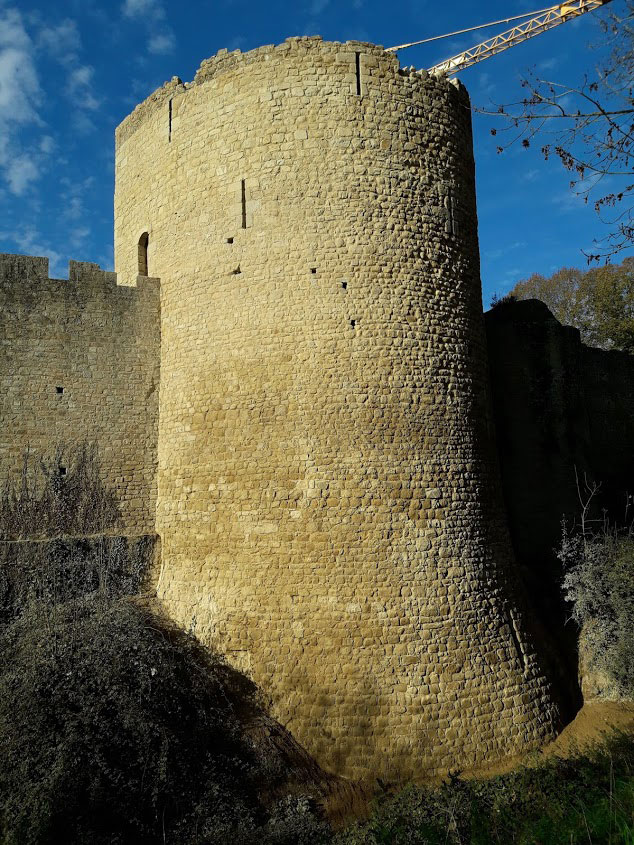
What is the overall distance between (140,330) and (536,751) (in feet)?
26.3

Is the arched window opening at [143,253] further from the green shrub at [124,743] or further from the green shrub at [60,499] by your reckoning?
the green shrub at [124,743]

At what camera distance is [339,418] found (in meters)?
8.09

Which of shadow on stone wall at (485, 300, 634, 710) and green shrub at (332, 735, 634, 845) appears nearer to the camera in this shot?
green shrub at (332, 735, 634, 845)

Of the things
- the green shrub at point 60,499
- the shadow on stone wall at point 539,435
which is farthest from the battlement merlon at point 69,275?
the shadow on stone wall at point 539,435

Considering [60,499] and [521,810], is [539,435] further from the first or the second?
[60,499]

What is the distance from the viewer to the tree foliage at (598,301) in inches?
841

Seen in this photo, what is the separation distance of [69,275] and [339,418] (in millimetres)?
4887

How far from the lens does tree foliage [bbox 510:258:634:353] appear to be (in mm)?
21359

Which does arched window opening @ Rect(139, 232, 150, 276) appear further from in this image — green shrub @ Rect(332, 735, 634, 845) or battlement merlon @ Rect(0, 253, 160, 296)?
green shrub @ Rect(332, 735, 634, 845)

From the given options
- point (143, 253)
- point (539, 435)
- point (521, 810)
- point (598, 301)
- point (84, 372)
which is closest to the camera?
point (521, 810)

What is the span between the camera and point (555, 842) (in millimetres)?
4145

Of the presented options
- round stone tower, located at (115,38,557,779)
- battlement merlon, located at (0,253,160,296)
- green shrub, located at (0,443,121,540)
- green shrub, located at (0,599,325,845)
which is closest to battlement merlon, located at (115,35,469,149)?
round stone tower, located at (115,38,557,779)

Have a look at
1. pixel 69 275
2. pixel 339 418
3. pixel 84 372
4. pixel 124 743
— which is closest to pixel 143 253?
pixel 69 275

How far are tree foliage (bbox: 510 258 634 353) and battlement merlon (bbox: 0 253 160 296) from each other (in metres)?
15.0
